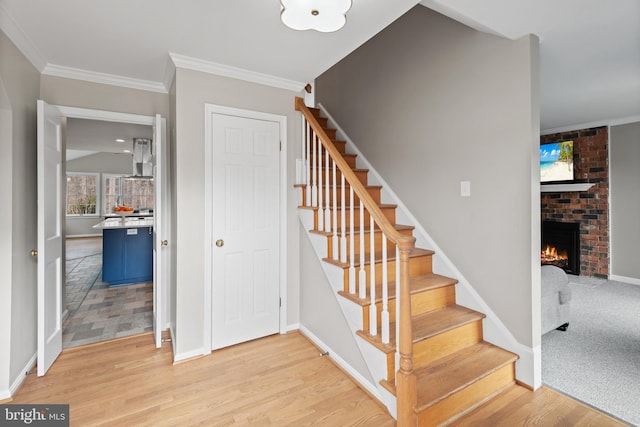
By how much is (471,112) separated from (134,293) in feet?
15.1

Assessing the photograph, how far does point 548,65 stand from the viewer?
274 cm

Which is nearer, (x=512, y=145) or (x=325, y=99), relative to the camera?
(x=512, y=145)

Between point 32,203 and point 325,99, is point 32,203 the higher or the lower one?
the lower one

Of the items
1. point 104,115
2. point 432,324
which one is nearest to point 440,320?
point 432,324

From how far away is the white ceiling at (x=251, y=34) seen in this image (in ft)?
5.95

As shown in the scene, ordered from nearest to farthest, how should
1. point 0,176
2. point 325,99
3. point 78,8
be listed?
1. point 78,8
2. point 0,176
3. point 325,99

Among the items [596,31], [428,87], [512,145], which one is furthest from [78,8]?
[596,31]

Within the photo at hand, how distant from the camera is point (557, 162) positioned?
5199 millimetres

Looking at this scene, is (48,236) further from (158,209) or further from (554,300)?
(554,300)

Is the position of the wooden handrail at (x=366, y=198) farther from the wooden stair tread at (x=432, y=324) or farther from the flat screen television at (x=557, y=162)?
the flat screen television at (x=557, y=162)

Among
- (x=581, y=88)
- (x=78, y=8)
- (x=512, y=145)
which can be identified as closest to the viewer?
(x=78, y=8)

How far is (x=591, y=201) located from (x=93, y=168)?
12922 mm

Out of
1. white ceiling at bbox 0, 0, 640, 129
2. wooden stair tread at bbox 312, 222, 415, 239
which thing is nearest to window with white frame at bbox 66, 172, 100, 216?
white ceiling at bbox 0, 0, 640, 129

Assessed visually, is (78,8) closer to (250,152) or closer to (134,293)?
(250,152)
